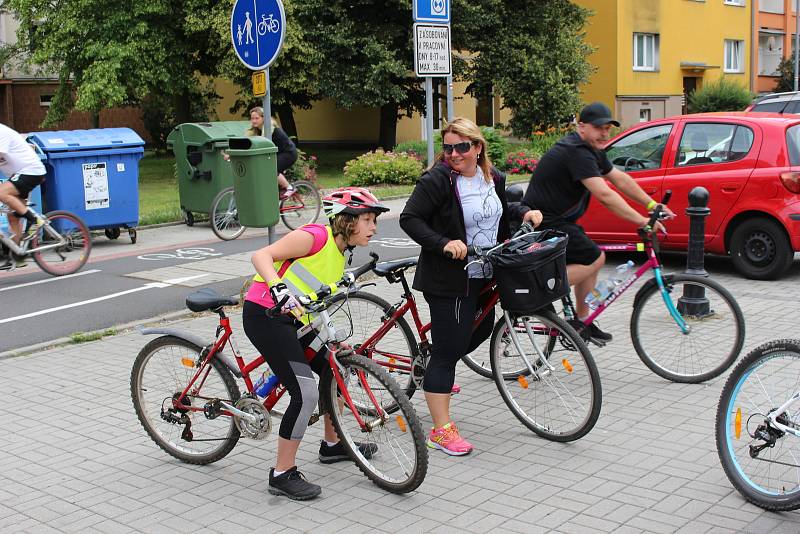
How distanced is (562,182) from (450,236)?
4.94 feet

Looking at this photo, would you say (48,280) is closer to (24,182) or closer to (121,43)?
(24,182)

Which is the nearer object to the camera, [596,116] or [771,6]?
[596,116]

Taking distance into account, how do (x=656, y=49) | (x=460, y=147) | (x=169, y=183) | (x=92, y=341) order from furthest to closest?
(x=656, y=49) → (x=169, y=183) → (x=92, y=341) → (x=460, y=147)

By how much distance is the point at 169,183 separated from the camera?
25.0 m

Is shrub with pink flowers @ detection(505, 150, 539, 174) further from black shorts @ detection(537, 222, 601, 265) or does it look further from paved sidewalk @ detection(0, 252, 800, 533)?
paved sidewalk @ detection(0, 252, 800, 533)

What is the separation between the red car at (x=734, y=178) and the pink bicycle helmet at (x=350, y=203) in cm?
603

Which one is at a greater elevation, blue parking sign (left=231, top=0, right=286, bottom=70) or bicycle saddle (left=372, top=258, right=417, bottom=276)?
blue parking sign (left=231, top=0, right=286, bottom=70)

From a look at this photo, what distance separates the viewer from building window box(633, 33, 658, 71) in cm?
4088

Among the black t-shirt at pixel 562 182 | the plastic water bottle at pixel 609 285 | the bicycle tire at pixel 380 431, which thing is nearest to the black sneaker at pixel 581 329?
the plastic water bottle at pixel 609 285

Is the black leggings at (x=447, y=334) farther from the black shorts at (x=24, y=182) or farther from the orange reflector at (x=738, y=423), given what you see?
the black shorts at (x=24, y=182)

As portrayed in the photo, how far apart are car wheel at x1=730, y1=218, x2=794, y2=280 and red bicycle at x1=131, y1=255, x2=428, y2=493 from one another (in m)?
5.84

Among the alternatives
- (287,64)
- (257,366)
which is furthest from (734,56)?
(257,366)

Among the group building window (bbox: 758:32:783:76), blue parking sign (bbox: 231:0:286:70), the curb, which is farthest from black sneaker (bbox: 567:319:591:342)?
building window (bbox: 758:32:783:76)

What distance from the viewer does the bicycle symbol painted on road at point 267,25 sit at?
8.45 metres
